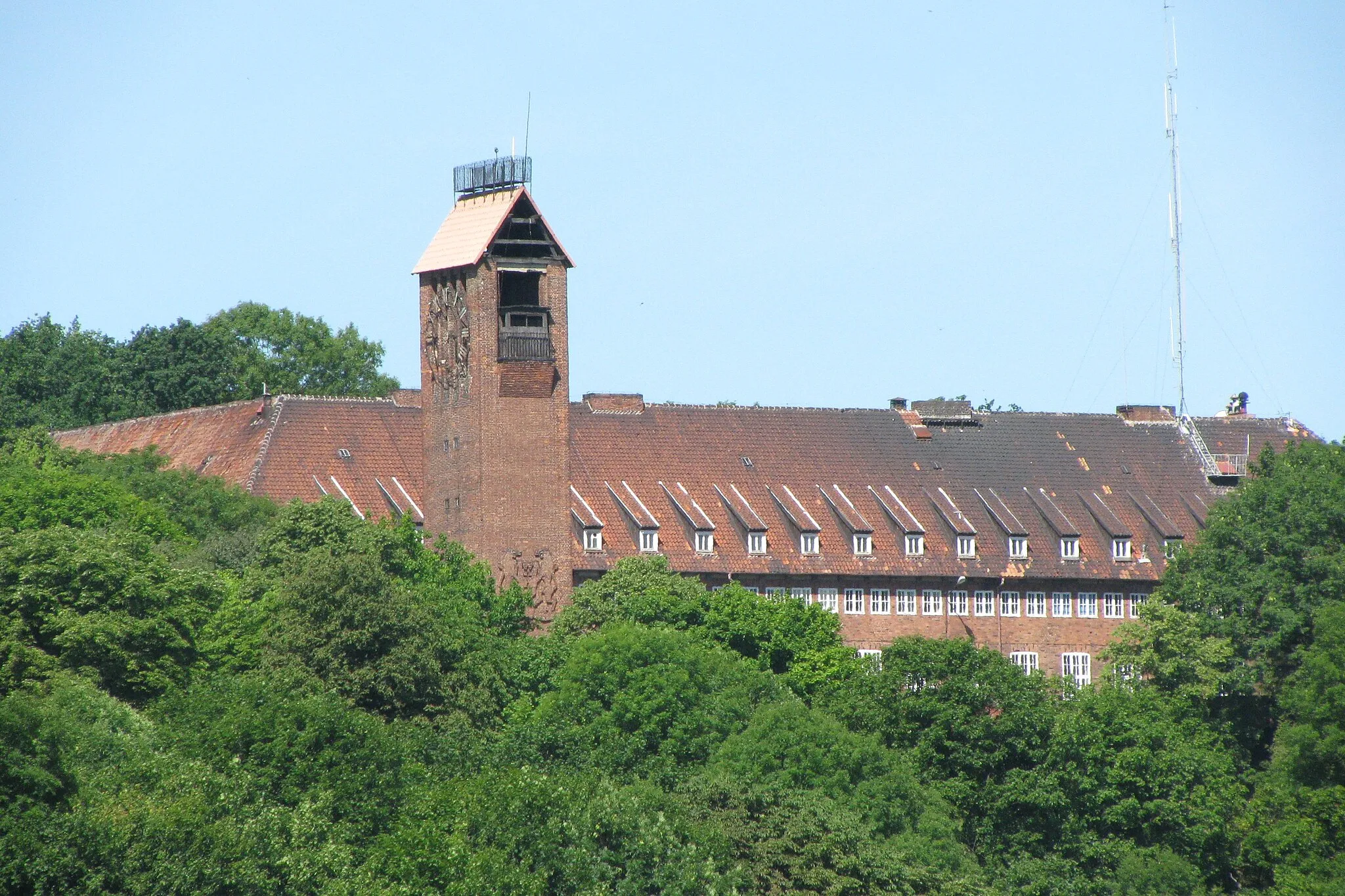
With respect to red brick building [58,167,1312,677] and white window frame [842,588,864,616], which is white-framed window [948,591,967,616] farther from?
white window frame [842,588,864,616]

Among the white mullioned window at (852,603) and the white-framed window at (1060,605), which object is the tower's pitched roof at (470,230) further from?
the white-framed window at (1060,605)

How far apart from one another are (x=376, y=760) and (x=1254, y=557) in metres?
38.0

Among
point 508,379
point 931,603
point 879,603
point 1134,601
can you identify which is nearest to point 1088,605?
point 1134,601

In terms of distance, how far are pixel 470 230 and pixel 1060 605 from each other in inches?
1068

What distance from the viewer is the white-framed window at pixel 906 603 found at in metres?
111

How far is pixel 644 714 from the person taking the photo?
85188 mm

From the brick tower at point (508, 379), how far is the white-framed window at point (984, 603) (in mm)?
17498

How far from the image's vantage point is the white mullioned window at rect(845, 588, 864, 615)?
110 metres

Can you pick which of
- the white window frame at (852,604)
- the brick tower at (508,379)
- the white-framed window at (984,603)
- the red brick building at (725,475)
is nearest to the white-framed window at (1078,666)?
the red brick building at (725,475)

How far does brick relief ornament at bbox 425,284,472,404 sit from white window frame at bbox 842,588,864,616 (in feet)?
53.7

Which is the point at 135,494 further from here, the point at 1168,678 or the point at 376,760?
the point at 1168,678

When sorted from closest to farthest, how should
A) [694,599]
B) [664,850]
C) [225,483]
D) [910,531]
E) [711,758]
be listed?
[664,850] → [711,758] → [694,599] → [225,483] → [910,531]

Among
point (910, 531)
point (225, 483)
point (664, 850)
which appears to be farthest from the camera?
point (910, 531)

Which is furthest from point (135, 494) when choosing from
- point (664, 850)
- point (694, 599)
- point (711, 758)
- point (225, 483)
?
point (664, 850)
